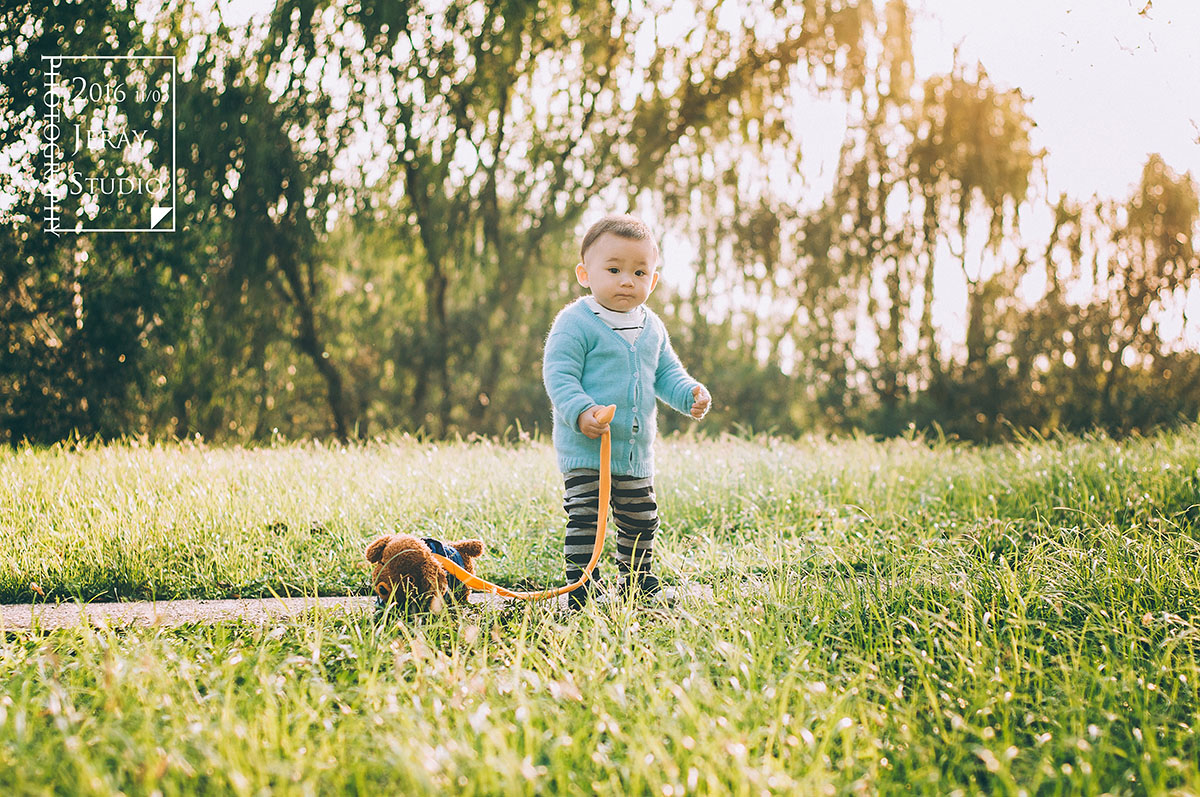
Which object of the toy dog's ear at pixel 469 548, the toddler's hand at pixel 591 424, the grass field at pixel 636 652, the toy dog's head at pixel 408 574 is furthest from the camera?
the toy dog's ear at pixel 469 548

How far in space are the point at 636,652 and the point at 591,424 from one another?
2.46ft

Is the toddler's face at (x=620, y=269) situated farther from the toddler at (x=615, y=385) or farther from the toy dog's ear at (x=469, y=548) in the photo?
the toy dog's ear at (x=469, y=548)

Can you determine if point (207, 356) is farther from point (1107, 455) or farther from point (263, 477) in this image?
point (1107, 455)

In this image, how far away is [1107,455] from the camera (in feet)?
18.1

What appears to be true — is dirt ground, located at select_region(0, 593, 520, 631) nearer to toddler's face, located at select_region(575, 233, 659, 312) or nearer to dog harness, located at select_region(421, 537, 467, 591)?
dog harness, located at select_region(421, 537, 467, 591)

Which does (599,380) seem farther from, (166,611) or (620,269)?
(166,611)

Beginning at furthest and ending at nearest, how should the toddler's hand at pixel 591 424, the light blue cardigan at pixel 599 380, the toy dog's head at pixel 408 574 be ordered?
the light blue cardigan at pixel 599 380 < the toy dog's head at pixel 408 574 < the toddler's hand at pixel 591 424

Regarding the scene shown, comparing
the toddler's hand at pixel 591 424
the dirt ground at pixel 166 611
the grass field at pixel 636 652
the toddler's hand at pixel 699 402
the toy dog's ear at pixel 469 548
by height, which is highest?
the toddler's hand at pixel 699 402

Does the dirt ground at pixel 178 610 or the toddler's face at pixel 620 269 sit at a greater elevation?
the toddler's face at pixel 620 269

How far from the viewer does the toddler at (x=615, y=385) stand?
10.0ft

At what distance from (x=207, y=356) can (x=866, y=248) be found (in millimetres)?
7862

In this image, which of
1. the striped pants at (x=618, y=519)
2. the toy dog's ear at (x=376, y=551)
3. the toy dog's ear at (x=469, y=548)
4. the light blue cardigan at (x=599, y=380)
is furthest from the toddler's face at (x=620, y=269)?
the toy dog's ear at (x=376, y=551)

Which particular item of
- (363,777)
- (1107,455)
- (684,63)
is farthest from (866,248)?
(363,777)

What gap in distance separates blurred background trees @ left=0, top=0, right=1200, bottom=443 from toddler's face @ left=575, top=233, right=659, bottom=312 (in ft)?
20.5
